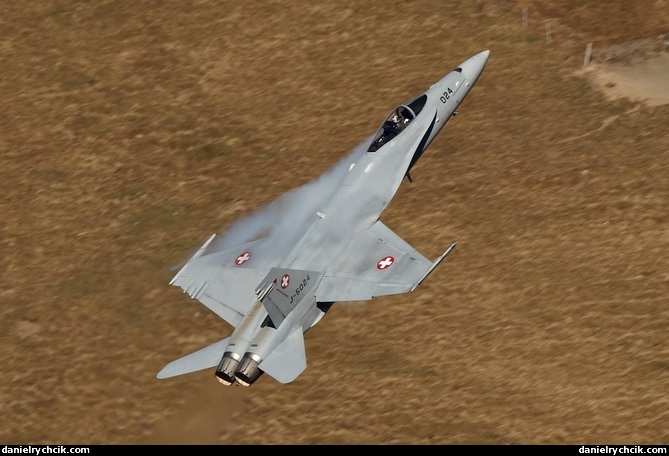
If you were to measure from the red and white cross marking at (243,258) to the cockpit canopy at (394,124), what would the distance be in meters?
5.83

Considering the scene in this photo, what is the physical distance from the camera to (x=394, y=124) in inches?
1394

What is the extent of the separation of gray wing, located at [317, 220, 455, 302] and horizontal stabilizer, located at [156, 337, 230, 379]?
3727 mm

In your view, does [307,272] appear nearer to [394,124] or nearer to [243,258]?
[243,258]

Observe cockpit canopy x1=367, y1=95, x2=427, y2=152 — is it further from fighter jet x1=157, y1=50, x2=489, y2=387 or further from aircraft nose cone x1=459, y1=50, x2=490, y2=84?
aircraft nose cone x1=459, y1=50, x2=490, y2=84

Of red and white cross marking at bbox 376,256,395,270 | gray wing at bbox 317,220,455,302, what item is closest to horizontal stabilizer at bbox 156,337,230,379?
gray wing at bbox 317,220,455,302

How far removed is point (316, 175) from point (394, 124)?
568 centimetres

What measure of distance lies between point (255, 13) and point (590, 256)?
2134 cm

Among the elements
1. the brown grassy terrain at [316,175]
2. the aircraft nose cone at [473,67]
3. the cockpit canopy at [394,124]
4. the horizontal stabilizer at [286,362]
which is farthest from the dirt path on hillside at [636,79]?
the horizontal stabilizer at [286,362]

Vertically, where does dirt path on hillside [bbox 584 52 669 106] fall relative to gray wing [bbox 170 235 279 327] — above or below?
below

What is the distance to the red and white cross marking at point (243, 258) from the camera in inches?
1266

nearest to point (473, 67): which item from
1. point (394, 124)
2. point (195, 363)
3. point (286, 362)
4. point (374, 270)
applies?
point (394, 124)

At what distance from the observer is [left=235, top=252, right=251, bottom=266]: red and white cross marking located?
32156 mm

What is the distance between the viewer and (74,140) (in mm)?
43781
